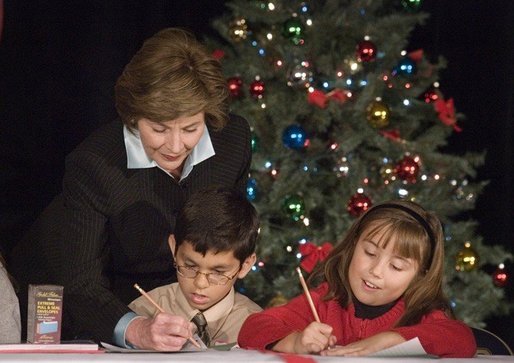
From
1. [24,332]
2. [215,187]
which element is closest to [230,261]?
[215,187]

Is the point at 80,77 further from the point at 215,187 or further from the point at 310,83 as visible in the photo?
the point at 215,187

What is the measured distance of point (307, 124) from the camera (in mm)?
5137

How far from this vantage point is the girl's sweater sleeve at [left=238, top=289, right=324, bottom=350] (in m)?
2.84

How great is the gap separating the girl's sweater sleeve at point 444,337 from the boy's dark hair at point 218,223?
22.3 inches

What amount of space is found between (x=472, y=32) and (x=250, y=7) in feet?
4.43

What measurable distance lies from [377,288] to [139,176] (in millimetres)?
760

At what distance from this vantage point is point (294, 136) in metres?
4.91

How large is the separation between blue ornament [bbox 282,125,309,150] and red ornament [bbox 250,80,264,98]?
0.20 m

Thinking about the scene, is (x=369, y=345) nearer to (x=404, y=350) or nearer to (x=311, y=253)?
(x=404, y=350)

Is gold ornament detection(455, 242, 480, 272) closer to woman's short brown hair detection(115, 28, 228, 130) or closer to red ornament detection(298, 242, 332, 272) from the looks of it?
red ornament detection(298, 242, 332, 272)

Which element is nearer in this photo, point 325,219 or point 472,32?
point 325,219

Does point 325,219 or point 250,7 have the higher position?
point 250,7

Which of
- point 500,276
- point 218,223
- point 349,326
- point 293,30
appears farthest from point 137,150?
point 500,276

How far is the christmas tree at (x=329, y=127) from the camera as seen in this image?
4.99 meters
